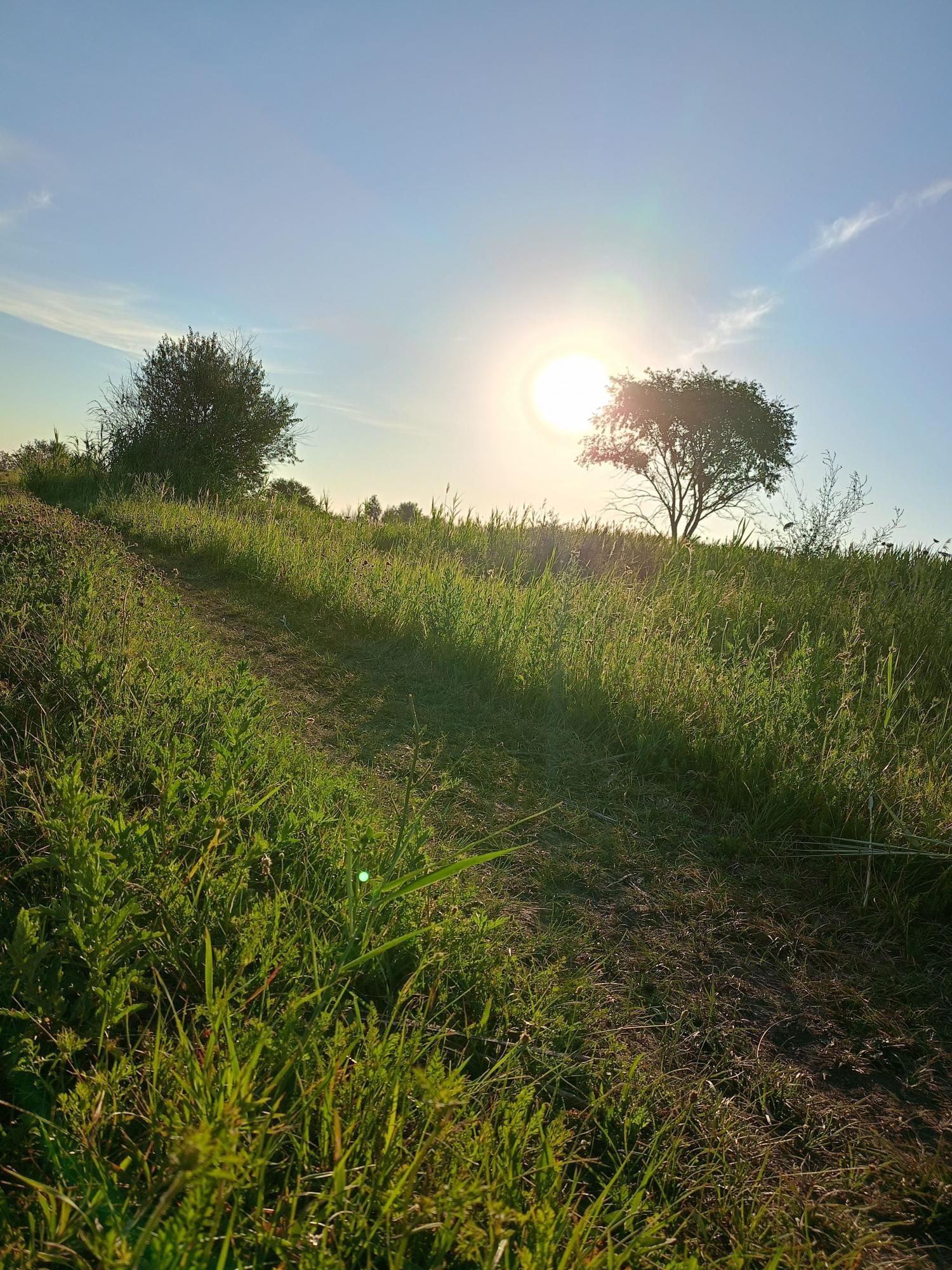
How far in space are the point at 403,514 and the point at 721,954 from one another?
541 inches

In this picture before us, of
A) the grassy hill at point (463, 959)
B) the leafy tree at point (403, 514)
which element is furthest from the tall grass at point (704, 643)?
the leafy tree at point (403, 514)

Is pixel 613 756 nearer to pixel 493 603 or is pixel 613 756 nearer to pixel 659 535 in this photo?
pixel 493 603

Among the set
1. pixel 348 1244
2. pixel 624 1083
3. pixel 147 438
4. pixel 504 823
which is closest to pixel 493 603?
pixel 504 823

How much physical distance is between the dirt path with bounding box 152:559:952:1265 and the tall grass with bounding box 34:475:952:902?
0.33 m

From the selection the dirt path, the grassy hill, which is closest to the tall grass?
the grassy hill

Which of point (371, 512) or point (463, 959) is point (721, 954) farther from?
point (371, 512)

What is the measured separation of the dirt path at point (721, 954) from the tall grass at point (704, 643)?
330 mm

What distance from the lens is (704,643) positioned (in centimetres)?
454

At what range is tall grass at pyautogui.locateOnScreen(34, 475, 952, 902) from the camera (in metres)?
3.00

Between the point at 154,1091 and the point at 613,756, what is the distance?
256cm

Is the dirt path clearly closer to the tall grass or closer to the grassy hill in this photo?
the grassy hill

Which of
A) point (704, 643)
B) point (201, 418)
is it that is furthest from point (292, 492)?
point (704, 643)

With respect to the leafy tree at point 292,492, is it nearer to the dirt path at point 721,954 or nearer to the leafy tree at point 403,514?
the leafy tree at point 403,514

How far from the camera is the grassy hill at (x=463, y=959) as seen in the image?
3.75 ft
